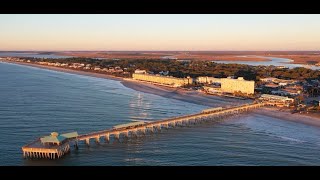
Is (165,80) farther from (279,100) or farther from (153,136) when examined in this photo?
(153,136)

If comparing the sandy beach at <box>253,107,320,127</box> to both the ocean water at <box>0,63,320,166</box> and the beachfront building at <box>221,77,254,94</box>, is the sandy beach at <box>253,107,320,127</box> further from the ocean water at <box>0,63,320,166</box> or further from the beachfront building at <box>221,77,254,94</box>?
the beachfront building at <box>221,77,254,94</box>

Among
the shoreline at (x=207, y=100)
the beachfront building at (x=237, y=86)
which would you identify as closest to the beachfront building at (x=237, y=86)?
the beachfront building at (x=237, y=86)

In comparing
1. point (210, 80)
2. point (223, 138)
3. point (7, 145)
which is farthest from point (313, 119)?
point (210, 80)

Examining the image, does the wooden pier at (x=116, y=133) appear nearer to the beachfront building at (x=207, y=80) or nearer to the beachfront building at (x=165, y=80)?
the beachfront building at (x=165, y=80)

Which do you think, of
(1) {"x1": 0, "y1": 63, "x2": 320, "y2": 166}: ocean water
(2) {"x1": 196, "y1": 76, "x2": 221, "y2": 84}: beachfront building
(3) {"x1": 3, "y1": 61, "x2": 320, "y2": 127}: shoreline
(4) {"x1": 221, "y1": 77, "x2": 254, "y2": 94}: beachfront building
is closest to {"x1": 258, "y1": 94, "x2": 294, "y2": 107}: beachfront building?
(3) {"x1": 3, "y1": 61, "x2": 320, "y2": 127}: shoreline

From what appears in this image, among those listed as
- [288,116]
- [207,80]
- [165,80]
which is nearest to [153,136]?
[288,116]
